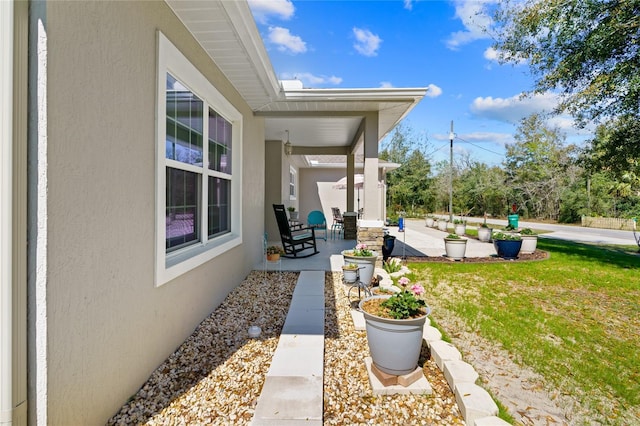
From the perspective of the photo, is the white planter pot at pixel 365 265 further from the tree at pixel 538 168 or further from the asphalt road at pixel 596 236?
the tree at pixel 538 168

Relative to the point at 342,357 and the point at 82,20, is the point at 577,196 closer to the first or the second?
the point at 342,357

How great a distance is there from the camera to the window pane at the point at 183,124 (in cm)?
305

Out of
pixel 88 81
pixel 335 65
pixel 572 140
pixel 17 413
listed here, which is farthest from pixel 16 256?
pixel 572 140

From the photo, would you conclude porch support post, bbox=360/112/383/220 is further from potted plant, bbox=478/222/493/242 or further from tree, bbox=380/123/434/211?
tree, bbox=380/123/434/211

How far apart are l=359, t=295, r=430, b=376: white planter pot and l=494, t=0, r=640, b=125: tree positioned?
8748 millimetres

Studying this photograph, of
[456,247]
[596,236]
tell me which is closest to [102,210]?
[456,247]

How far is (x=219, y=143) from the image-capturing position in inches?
175

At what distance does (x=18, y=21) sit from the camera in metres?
1.44

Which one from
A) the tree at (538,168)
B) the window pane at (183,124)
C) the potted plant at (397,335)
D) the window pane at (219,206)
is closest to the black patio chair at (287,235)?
the window pane at (219,206)

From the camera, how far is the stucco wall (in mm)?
1596

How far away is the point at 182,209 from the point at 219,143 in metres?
1.39

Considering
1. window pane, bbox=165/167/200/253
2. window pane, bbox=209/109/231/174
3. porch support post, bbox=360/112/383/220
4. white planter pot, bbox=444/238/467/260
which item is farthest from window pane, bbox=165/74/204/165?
white planter pot, bbox=444/238/467/260

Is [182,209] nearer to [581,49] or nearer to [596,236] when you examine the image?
[581,49]

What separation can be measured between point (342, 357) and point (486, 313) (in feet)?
8.22
